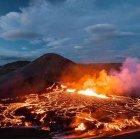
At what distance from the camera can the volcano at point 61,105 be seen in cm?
1382

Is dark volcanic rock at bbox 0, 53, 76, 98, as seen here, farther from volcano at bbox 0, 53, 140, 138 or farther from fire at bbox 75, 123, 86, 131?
fire at bbox 75, 123, 86, 131

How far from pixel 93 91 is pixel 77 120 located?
8.87 m

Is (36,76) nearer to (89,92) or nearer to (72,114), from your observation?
(89,92)

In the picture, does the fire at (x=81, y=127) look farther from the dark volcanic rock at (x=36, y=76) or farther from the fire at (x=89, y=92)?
the dark volcanic rock at (x=36, y=76)

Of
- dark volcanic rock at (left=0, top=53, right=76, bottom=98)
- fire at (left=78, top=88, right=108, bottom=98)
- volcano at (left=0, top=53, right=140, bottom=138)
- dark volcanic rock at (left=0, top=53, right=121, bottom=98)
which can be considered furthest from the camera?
dark volcanic rock at (left=0, top=53, right=121, bottom=98)

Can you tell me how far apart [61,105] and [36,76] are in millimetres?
10821

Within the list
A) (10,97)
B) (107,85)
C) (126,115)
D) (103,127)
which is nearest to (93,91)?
(107,85)

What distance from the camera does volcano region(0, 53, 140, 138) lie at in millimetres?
13820

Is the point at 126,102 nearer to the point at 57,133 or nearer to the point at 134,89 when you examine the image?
the point at 134,89

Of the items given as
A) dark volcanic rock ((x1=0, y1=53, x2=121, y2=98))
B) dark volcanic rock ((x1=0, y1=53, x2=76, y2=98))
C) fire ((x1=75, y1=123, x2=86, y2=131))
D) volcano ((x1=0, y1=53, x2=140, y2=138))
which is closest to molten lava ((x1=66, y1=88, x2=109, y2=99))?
volcano ((x1=0, y1=53, x2=140, y2=138))

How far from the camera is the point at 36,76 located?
2950cm

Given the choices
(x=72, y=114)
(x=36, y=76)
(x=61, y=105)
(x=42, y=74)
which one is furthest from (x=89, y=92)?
(x=42, y=74)

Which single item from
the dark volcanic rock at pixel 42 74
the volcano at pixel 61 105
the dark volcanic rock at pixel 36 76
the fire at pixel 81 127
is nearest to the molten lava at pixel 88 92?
the volcano at pixel 61 105

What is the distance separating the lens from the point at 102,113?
55.4ft
